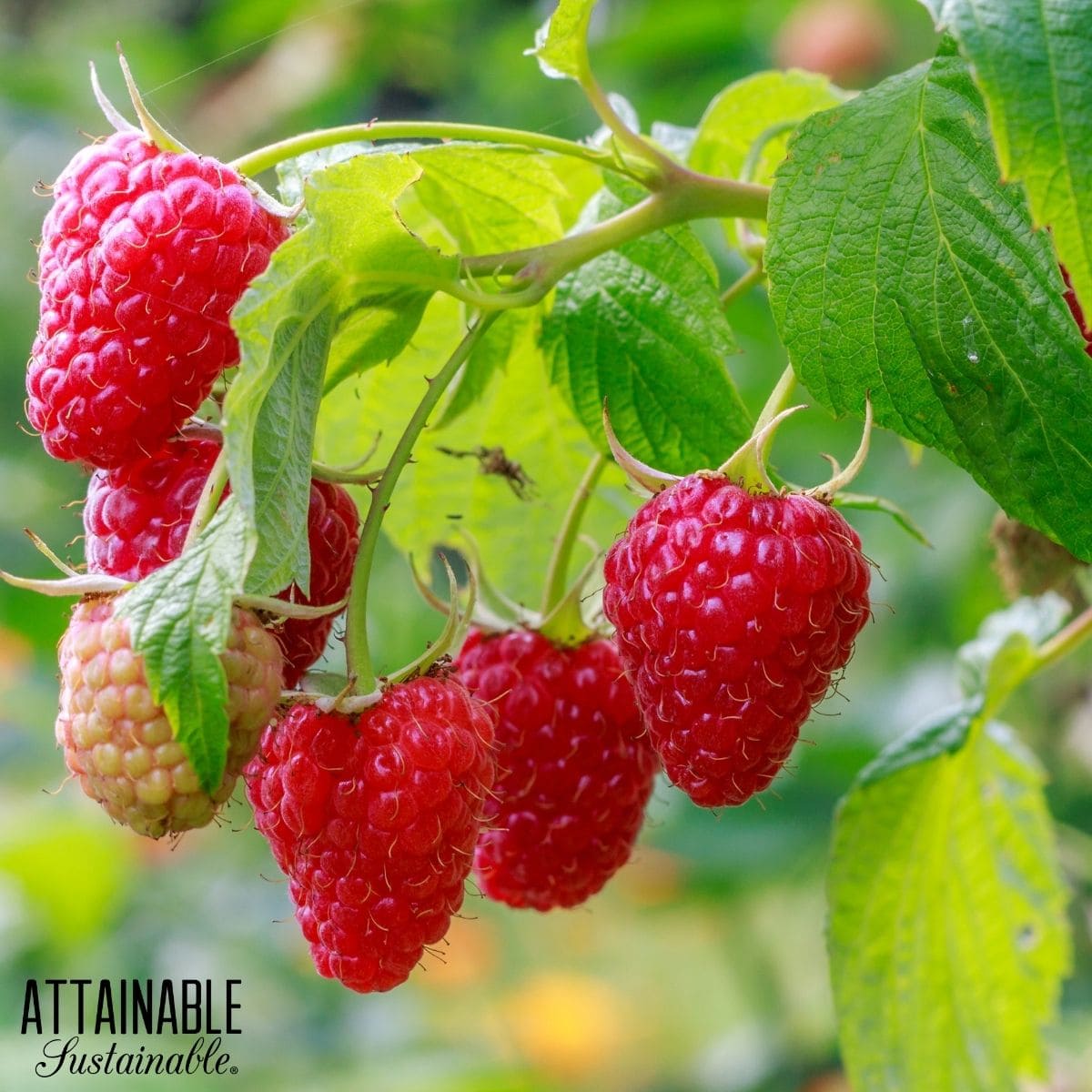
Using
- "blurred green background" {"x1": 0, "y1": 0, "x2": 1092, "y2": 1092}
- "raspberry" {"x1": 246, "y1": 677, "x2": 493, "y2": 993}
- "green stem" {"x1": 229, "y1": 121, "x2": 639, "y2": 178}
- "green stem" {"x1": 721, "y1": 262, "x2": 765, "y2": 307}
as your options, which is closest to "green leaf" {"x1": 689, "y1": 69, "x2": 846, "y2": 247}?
"green stem" {"x1": 721, "y1": 262, "x2": 765, "y2": 307}

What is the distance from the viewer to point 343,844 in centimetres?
81

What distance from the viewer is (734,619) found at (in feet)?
2.52

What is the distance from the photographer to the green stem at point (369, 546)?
0.79m

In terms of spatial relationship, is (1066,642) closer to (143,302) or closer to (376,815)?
(376,815)

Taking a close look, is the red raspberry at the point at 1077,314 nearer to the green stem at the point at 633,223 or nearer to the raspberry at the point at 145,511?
the green stem at the point at 633,223

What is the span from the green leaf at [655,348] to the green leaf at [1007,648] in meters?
0.40

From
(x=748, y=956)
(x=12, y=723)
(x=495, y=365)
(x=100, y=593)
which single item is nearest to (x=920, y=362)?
(x=495, y=365)

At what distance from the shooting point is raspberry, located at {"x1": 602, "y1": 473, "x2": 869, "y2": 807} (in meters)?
0.77

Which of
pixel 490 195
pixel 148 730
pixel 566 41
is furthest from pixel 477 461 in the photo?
pixel 148 730

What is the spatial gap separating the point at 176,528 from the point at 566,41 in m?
0.36

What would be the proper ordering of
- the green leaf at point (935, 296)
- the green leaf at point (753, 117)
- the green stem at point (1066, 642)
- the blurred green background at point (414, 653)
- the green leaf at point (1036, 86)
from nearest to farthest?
the green leaf at point (1036, 86), the green leaf at point (935, 296), the green leaf at point (753, 117), the green stem at point (1066, 642), the blurred green background at point (414, 653)

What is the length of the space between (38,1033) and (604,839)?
1.78 meters

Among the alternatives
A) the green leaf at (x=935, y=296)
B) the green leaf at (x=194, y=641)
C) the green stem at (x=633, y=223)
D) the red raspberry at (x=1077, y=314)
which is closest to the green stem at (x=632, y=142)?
the green stem at (x=633, y=223)

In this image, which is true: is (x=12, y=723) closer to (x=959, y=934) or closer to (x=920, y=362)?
(x=959, y=934)
